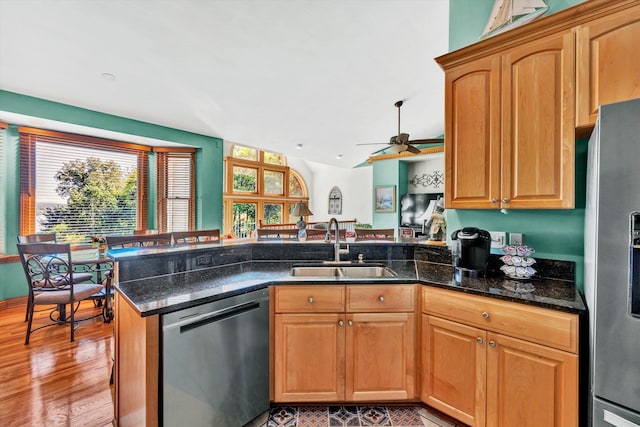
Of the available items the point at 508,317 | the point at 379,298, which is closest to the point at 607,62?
the point at 508,317

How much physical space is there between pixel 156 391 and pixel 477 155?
2.09m

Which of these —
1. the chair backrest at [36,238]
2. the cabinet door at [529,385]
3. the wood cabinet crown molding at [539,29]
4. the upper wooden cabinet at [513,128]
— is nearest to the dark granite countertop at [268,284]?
the cabinet door at [529,385]

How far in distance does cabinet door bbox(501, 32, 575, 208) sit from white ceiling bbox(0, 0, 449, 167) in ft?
4.08

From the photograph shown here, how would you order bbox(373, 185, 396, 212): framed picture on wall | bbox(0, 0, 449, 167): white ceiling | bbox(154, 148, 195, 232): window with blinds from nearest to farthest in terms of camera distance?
1. bbox(0, 0, 449, 167): white ceiling
2. bbox(154, 148, 195, 232): window with blinds
3. bbox(373, 185, 396, 212): framed picture on wall

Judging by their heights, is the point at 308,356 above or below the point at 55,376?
above

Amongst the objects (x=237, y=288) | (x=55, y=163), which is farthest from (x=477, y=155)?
(x=55, y=163)

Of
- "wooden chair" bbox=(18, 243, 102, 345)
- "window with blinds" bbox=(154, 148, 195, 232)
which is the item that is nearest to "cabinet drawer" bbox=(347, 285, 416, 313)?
"wooden chair" bbox=(18, 243, 102, 345)

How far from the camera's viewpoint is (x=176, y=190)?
4.95m

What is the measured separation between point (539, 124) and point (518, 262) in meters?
0.79

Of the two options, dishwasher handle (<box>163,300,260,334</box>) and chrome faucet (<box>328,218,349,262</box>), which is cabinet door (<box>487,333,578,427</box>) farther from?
dishwasher handle (<box>163,300,260,334</box>)

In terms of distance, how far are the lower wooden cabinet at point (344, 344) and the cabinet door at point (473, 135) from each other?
71cm

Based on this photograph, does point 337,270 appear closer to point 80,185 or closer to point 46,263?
point 46,263

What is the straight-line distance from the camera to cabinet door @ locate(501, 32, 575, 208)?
144cm

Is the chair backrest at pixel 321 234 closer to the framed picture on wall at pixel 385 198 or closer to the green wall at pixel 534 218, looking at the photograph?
the green wall at pixel 534 218
